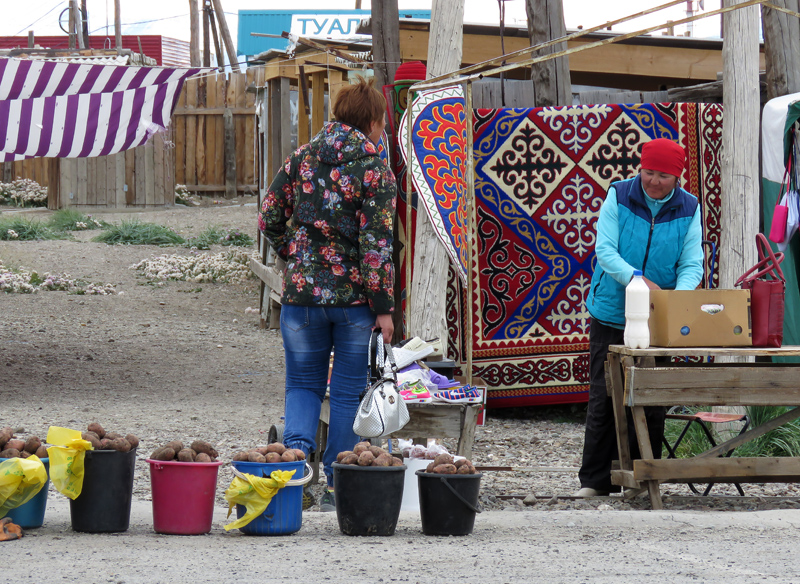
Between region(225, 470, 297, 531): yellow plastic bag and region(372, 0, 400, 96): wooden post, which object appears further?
region(372, 0, 400, 96): wooden post

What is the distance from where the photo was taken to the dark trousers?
16.6ft

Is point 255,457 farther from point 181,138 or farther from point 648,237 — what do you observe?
point 181,138

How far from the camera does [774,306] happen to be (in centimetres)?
460

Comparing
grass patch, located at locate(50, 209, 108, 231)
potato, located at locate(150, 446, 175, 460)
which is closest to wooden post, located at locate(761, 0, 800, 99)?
potato, located at locate(150, 446, 175, 460)

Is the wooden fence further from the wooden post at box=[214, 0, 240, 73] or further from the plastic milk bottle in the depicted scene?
the plastic milk bottle

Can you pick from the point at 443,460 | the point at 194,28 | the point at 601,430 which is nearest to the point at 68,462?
the point at 443,460

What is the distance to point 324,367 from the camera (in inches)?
187

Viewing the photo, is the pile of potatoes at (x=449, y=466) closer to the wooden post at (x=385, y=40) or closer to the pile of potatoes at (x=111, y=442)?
the pile of potatoes at (x=111, y=442)

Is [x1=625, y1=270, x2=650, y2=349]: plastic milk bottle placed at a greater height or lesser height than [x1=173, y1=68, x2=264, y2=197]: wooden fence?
lesser

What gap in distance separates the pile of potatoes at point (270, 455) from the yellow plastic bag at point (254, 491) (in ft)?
0.24

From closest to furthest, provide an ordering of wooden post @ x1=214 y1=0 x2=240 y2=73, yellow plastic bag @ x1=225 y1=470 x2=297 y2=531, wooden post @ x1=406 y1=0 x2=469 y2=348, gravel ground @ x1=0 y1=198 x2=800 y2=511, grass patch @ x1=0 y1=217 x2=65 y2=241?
1. yellow plastic bag @ x1=225 y1=470 x2=297 y2=531
2. gravel ground @ x1=0 y1=198 x2=800 y2=511
3. wooden post @ x1=406 y1=0 x2=469 y2=348
4. grass patch @ x1=0 y1=217 x2=65 y2=241
5. wooden post @ x1=214 y1=0 x2=240 y2=73

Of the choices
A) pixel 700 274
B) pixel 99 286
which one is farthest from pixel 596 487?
pixel 99 286

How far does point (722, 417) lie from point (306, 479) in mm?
2462

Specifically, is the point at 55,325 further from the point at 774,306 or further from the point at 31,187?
the point at 31,187
